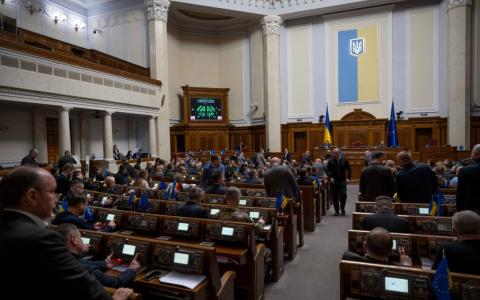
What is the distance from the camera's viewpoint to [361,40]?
15344 millimetres

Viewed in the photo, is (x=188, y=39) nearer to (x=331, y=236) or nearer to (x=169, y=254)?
(x=331, y=236)

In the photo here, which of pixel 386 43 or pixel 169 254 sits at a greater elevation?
pixel 386 43

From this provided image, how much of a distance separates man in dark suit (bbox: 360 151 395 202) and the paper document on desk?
3.60 metres

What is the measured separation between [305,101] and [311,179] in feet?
35.6

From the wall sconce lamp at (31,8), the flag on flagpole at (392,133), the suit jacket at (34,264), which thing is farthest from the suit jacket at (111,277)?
the wall sconce lamp at (31,8)

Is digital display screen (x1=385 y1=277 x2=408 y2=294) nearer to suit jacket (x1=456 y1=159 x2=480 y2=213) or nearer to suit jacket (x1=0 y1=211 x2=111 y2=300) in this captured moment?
suit jacket (x1=0 y1=211 x2=111 y2=300)

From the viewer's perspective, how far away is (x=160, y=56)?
14.2 m

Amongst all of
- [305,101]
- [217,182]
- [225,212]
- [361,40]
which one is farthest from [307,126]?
[225,212]

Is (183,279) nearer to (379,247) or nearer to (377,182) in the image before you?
(379,247)

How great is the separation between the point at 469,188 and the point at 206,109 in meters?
14.6

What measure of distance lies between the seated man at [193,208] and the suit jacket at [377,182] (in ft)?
9.35

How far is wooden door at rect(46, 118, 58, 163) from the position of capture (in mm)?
12109

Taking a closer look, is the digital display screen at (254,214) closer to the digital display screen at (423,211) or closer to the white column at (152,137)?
the digital display screen at (423,211)

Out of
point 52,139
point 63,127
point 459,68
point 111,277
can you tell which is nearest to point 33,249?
point 111,277
